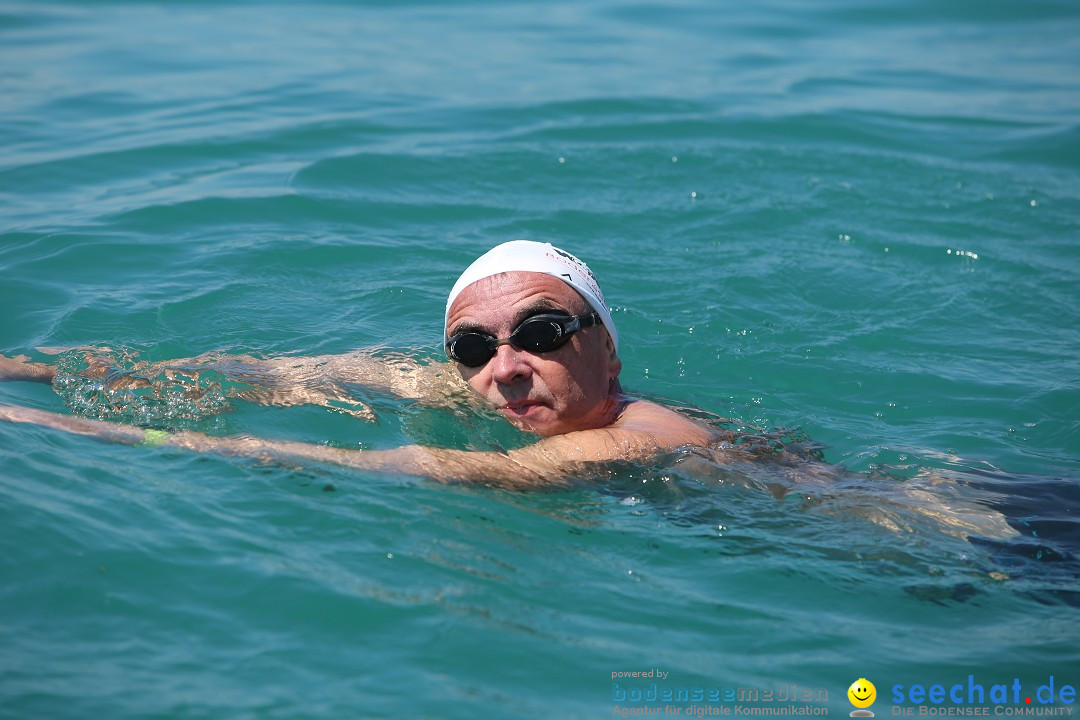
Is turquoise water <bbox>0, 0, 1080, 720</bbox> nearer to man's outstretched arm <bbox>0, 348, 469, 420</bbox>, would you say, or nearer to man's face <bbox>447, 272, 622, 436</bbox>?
man's outstretched arm <bbox>0, 348, 469, 420</bbox>

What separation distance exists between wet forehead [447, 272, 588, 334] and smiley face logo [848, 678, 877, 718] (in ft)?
7.98

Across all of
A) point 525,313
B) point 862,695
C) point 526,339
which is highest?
point 525,313

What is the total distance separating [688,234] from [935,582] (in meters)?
5.03

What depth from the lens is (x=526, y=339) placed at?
5.67 m

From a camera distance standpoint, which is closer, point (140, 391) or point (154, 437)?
point (154, 437)

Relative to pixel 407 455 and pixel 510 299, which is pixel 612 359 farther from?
pixel 407 455

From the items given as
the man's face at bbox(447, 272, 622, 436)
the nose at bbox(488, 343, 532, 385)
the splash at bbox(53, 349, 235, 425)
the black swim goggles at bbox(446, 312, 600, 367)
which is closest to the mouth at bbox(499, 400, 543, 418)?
the man's face at bbox(447, 272, 622, 436)

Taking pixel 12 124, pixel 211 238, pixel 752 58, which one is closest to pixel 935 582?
pixel 211 238

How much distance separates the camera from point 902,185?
1077cm

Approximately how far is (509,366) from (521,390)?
16 cm

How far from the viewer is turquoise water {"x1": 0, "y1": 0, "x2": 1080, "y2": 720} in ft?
14.2

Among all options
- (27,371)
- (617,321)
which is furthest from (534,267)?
(27,371)

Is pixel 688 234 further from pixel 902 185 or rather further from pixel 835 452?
pixel 835 452

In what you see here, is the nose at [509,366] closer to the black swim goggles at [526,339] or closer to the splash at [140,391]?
the black swim goggles at [526,339]
